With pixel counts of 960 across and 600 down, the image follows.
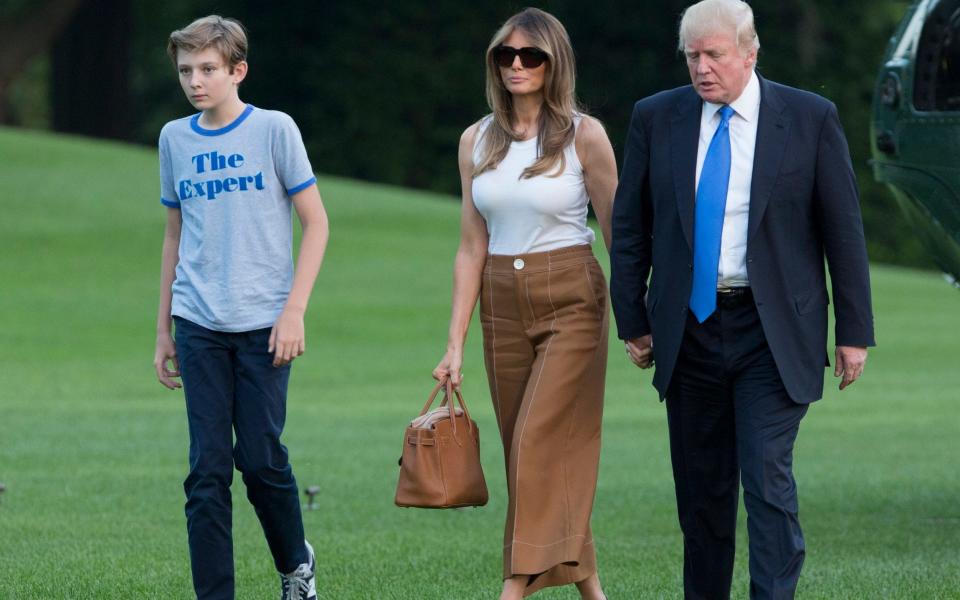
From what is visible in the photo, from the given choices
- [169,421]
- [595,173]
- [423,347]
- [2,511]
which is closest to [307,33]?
[423,347]

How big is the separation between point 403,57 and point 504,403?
4008cm

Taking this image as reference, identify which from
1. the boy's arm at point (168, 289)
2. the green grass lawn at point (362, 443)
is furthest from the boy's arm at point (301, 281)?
the green grass lawn at point (362, 443)

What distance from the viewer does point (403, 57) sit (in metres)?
45.4

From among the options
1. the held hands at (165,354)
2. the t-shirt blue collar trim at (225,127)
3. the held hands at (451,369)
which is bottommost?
the held hands at (451,369)

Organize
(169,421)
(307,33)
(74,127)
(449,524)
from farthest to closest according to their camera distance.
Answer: (307,33), (74,127), (169,421), (449,524)

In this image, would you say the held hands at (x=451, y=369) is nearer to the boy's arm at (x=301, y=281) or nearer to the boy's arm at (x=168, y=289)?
the boy's arm at (x=301, y=281)

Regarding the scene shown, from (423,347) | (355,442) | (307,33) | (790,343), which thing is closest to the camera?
(790,343)

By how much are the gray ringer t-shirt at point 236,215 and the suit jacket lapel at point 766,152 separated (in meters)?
1.46

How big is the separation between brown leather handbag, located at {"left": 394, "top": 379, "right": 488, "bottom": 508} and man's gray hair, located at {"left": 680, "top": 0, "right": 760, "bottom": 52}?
4.70 ft

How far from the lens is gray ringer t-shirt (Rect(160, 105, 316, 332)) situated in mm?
5598

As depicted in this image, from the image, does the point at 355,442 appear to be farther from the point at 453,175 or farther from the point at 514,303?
the point at 453,175

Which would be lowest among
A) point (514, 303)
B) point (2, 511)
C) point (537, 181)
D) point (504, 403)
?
point (2, 511)

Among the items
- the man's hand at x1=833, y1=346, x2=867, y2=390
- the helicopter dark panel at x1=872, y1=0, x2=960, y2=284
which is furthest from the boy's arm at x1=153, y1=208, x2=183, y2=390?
the helicopter dark panel at x1=872, y1=0, x2=960, y2=284

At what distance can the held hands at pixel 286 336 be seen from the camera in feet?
18.1
